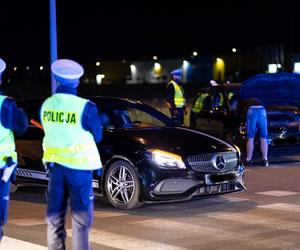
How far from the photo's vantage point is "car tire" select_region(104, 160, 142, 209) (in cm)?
944

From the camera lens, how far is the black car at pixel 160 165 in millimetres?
9367

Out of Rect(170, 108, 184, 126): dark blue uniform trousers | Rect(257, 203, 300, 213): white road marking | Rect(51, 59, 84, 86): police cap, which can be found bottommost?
Rect(257, 203, 300, 213): white road marking

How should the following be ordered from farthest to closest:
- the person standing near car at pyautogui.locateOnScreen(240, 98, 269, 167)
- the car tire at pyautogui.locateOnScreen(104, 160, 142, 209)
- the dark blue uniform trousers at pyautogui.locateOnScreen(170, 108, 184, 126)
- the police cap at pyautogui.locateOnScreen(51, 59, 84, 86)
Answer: the dark blue uniform trousers at pyautogui.locateOnScreen(170, 108, 184, 126) → the person standing near car at pyautogui.locateOnScreen(240, 98, 269, 167) → the car tire at pyautogui.locateOnScreen(104, 160, 142, 209) → the police cap at pyautogui.locateOnScreen(51, 59, 84, 86)

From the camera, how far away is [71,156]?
590 cm

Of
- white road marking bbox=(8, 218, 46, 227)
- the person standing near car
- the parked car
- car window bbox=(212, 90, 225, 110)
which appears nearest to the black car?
white road marking bbox=(8, 218, 46, 227)

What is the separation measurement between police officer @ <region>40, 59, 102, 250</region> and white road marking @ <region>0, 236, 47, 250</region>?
1.25m

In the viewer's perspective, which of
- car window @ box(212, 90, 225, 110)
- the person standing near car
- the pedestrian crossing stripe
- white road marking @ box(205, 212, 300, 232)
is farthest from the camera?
car window @ box(212, 90, 225, 110)

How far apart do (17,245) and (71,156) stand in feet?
6.15

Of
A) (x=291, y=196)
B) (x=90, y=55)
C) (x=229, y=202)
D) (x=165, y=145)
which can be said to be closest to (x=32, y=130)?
(x=165, y=145)

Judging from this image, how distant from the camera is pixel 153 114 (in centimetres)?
1112

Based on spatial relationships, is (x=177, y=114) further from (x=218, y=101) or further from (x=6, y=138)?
(x=6, y=138)

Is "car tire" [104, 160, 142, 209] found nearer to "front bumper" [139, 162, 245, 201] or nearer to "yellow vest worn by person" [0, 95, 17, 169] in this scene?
"front bumper" [139, 162, 245, 201]

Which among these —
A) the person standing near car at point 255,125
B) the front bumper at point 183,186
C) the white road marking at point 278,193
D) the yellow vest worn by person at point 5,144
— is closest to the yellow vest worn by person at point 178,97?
the person standing near car at point 255,125

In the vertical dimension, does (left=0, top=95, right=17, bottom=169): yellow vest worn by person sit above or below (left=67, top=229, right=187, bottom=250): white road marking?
above
